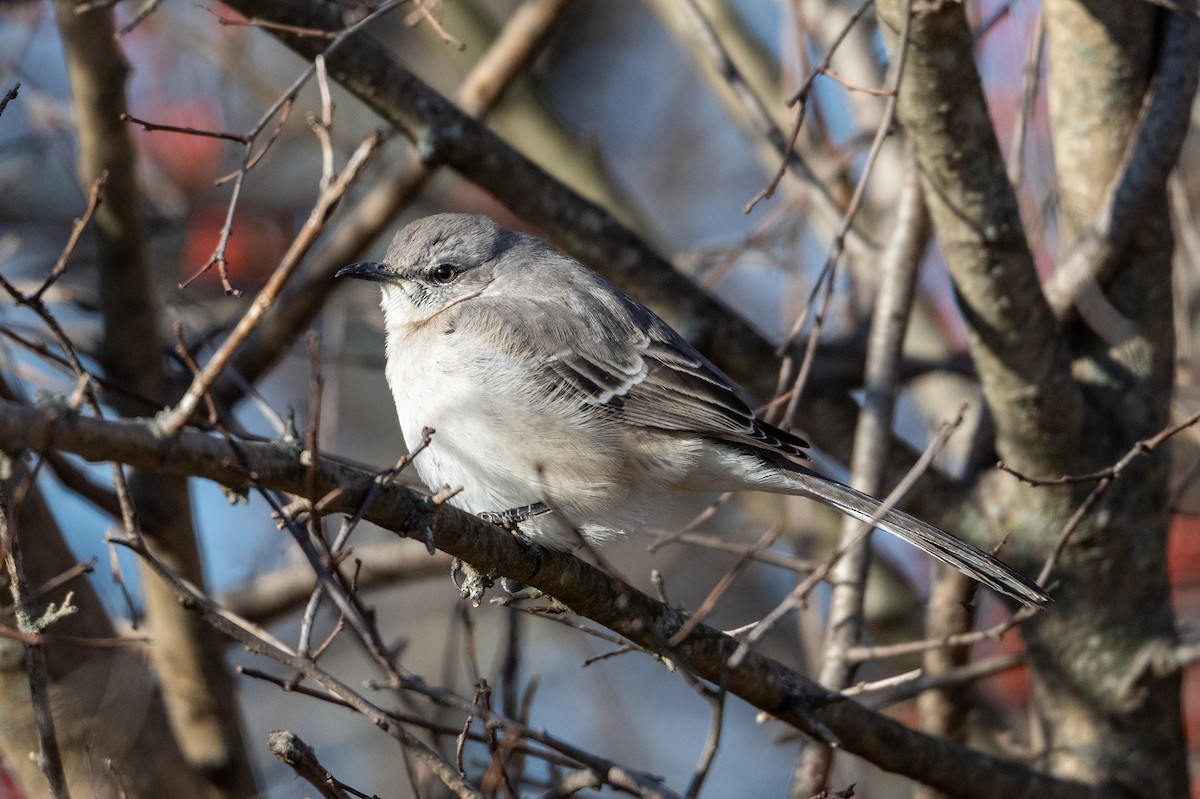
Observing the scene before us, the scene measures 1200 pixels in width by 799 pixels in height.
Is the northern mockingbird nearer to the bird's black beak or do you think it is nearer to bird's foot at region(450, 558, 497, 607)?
the bird's black beak

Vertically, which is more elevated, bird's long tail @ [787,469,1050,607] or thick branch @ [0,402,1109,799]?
bird's long tail @ [787,469,1050,607]

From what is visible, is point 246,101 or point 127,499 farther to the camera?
point 246,101

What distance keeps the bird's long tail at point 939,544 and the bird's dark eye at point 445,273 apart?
1485 millimetres

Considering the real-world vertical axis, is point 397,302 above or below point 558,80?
below

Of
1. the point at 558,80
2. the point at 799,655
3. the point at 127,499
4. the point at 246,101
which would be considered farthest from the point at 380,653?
the point at 558,80

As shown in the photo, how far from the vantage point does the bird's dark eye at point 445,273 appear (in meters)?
4.03

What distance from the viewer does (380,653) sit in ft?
7.12

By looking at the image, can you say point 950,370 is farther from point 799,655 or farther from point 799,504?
point 799,655

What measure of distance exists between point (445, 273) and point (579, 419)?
96 centimetres

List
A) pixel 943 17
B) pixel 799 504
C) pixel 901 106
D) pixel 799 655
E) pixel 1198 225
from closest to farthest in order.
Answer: pixel 943 17 → pixel 901 106 → pixel 799 504 → pixel 1198 225 → pixel 799 655

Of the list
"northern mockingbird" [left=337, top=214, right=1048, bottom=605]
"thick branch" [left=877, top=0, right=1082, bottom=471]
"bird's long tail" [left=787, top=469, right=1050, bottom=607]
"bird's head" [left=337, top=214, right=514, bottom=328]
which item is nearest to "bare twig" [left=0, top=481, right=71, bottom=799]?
"northern mockingbird" [left=337, top=214, right=1048, bottom=605]

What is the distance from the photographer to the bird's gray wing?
11.4 feet

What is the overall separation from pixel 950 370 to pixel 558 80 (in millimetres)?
5883

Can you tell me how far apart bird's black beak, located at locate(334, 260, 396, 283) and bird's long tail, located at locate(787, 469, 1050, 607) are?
1.64 metres
